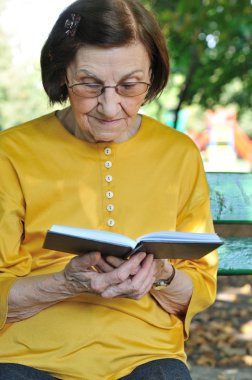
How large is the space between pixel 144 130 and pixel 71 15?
0.51 m

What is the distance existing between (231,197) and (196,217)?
0.86 metres

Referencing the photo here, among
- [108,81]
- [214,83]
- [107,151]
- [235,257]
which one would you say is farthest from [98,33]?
[214,83]

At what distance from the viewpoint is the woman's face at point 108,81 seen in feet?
8.53

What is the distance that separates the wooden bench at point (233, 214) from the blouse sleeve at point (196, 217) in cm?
58

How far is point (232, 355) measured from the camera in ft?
17.4

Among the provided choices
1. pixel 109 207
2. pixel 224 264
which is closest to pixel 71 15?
pixel 109 207

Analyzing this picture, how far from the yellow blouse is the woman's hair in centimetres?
22

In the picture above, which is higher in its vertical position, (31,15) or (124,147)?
(31,15)

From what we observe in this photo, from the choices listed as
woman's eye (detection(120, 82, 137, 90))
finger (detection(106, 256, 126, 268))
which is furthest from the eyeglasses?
finger (detection(106, 256, 126, 268))

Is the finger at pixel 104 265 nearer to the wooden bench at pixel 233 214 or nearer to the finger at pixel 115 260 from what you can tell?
the finger at pixel 115 260

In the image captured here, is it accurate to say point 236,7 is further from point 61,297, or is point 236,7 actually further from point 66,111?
point 61,297

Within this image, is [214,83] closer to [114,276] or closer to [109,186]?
[109,186]

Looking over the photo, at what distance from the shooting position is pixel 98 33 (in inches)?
102

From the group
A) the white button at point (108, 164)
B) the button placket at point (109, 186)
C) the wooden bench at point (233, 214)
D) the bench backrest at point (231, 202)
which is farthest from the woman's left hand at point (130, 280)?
the bench backrest at point (231, 202)
